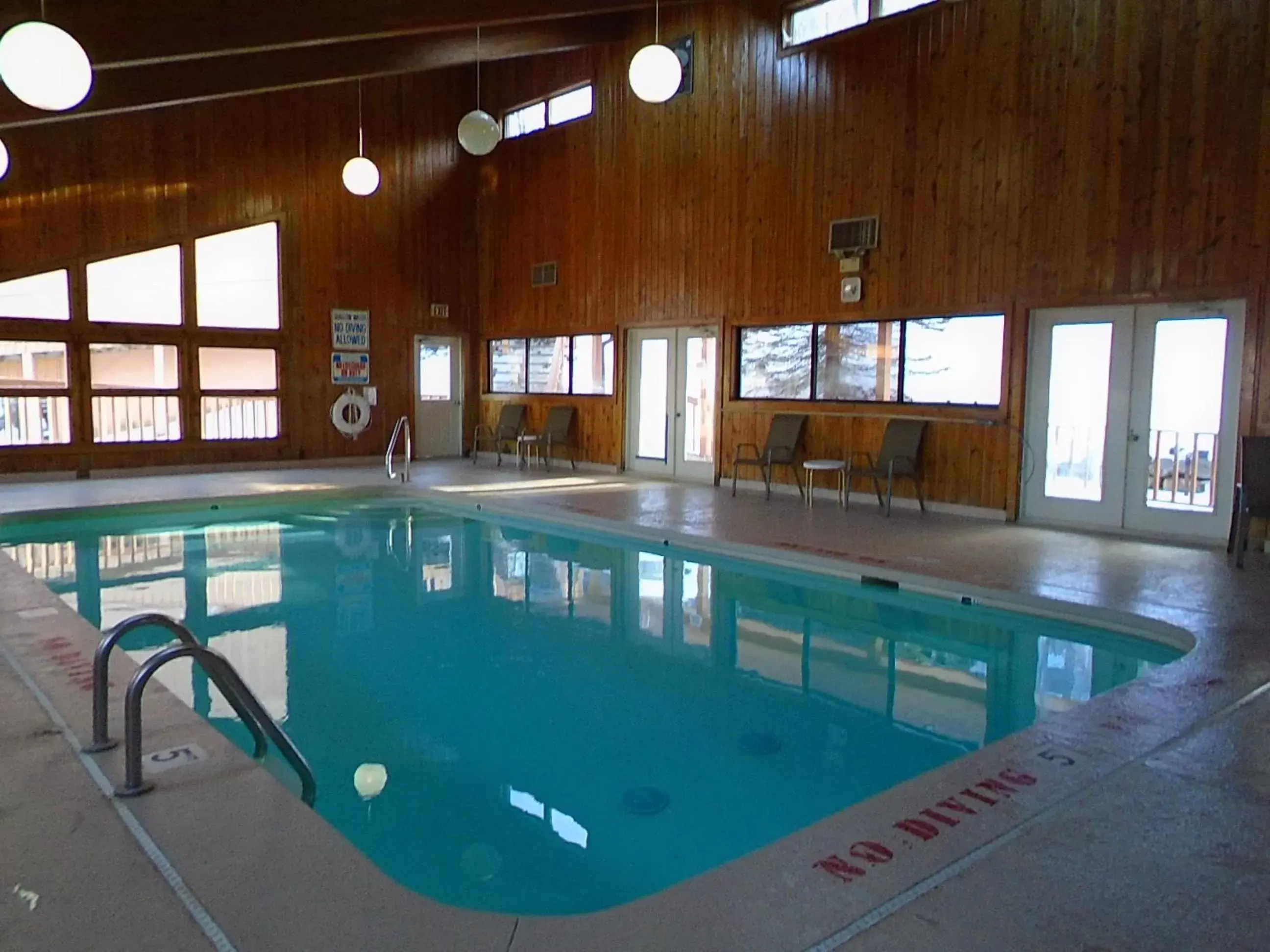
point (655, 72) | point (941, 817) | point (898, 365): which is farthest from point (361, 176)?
point (941, 817)

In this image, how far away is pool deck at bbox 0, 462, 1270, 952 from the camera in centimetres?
191

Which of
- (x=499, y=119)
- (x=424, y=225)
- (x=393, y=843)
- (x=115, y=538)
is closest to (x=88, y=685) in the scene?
(x=393, y=843)

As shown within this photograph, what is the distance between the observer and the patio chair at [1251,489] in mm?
5828

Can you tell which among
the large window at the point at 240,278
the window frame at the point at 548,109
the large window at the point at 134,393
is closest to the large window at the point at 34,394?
the large window at the point at 134,393

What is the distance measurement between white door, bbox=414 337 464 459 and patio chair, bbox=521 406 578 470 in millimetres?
1554

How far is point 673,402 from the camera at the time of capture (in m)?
10.6

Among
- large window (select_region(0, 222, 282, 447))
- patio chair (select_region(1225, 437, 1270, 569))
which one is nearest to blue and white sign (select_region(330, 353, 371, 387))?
large window (select_region(0, 222, 282, 447))

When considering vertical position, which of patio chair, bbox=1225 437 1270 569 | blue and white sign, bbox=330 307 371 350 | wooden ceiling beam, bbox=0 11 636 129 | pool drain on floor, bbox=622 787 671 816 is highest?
wooden ceiling beam, bbox=0 11 636 129

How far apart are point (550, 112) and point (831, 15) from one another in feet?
13.8

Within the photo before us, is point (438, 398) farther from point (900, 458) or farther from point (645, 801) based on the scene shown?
point (645, 801)

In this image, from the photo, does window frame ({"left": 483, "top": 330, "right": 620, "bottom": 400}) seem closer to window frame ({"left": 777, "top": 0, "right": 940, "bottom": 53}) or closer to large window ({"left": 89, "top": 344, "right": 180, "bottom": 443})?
window frame ({"left": 777, "top": 0, "right": 940, "bottom": 53})

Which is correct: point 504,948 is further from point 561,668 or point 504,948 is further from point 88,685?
point 561,668

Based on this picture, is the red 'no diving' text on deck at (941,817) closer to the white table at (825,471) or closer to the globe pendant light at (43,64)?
the globe pendant light at (43,64)

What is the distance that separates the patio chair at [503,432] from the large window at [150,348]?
2.66 m
